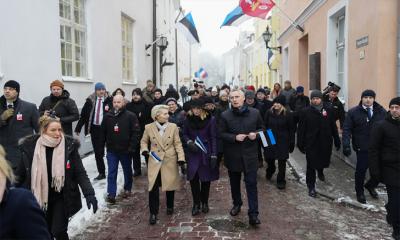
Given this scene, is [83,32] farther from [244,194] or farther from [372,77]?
[372,77]

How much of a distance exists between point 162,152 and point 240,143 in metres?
1.08

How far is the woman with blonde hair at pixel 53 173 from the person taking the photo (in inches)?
152

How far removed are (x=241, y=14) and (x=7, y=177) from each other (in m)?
13.8

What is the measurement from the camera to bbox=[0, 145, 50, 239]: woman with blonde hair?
1907 mm

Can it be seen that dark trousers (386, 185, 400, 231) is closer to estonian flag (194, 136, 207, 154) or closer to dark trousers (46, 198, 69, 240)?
estonian flag (194, 136, 207, 154)

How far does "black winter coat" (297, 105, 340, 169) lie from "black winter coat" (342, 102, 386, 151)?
56cm

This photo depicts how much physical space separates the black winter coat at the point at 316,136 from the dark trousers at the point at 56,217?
444 cm

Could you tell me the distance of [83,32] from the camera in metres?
10.9

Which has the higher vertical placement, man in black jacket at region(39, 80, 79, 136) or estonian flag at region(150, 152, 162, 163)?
man in black jacket at region(39, 80, 79, 136)

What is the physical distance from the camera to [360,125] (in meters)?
6.62

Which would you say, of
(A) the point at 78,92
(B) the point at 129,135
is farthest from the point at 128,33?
(B) the point at 129,135

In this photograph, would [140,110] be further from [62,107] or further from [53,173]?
[53,173]

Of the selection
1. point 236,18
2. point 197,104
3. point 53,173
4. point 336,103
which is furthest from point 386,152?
point 236,18

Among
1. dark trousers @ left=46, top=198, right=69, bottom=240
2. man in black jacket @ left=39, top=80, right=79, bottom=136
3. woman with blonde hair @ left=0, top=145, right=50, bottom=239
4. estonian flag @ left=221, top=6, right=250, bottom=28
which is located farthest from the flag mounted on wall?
woman with blonde hair @ left=0, top=145, right=50, bottom=239
